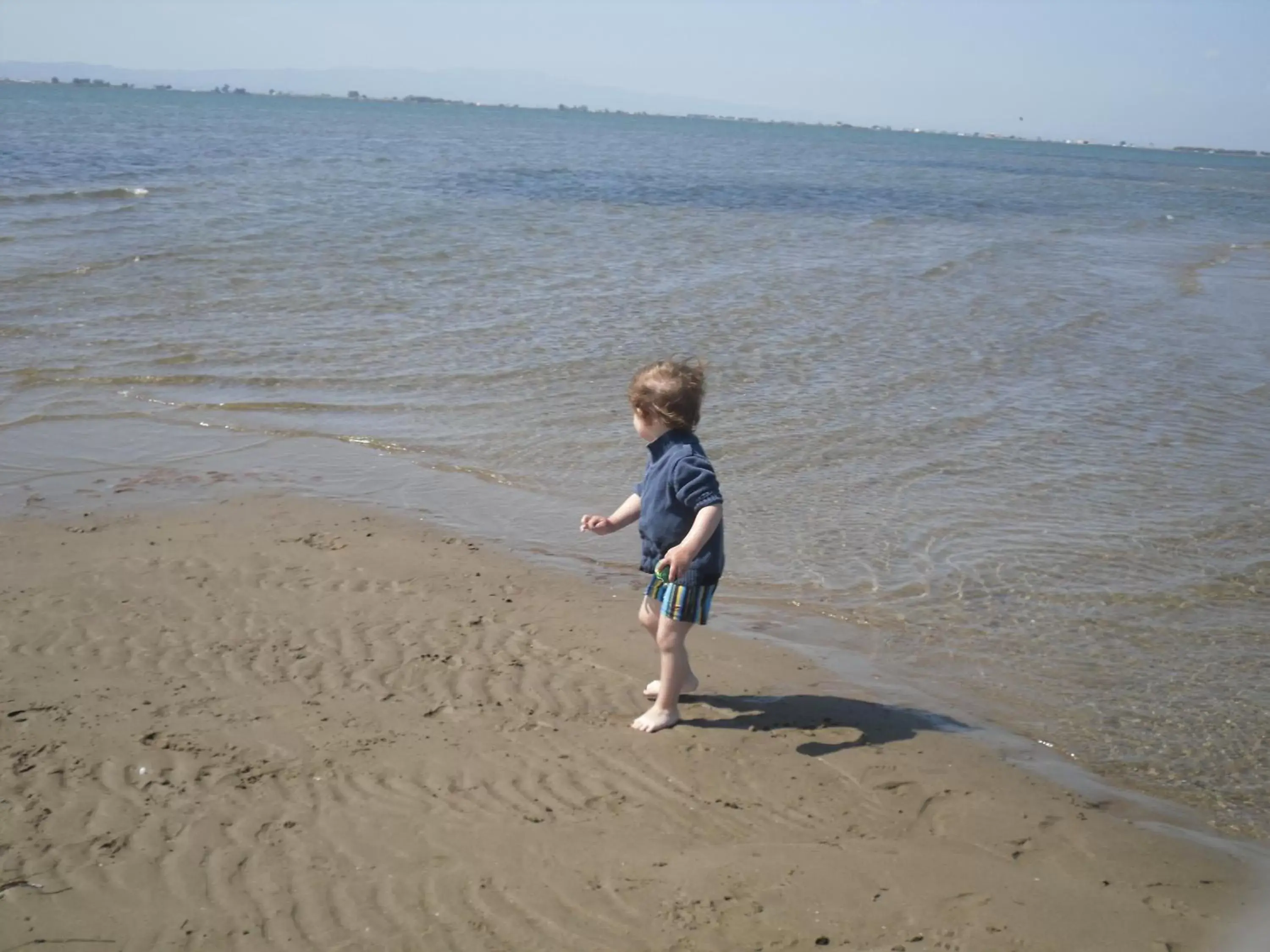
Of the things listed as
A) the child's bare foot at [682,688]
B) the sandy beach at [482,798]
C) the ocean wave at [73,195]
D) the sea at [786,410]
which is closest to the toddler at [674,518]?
the child's bare foot at [682,688]

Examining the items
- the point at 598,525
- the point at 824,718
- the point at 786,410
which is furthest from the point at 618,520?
the point at 786,410

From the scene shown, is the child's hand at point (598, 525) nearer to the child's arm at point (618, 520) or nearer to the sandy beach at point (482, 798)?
the child's arm at point (618, 520)

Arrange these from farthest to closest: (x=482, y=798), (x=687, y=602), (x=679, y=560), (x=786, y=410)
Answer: (x=786, y=410), (x=687, y=602), (x=679, y=560), (x=482, y=798)

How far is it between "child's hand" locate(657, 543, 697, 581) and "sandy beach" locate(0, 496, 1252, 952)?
60cm

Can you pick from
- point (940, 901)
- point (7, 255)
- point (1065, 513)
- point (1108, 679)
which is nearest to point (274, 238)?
point (7, 255)

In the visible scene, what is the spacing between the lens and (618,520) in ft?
14.4

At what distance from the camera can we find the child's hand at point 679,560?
159 inches

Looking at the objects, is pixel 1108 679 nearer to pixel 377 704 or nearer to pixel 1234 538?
pixel 1234 538

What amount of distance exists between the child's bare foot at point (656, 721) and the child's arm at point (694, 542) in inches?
20.2

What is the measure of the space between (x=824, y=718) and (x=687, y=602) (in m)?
0.75

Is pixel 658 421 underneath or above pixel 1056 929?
above

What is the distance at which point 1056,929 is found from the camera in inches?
124

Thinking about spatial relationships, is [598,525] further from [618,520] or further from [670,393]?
[670,393]

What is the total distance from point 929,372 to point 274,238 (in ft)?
32.7
